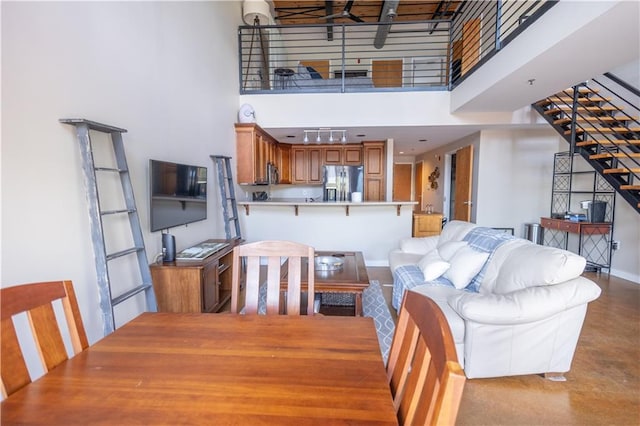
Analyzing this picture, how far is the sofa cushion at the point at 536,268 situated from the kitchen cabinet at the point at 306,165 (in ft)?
16.3

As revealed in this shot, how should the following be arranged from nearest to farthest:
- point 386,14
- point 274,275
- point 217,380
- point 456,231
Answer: point 217,380, point 274,275, point 456,231, point 386,14

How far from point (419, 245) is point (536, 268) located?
6.14 feet

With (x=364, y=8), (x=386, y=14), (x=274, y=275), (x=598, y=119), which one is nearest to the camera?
(x=274, y=275)

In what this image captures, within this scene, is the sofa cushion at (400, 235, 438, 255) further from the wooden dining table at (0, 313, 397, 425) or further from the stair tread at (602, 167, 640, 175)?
the wooden dining table at (0, 313, 397, 425)

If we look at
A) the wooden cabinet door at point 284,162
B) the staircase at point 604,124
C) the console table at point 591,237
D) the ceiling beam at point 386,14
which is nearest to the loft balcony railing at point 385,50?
the ceiling beam at point 386,14

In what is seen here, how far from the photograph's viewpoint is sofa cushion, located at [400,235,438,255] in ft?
12.5

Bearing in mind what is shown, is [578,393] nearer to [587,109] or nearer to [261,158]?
[587,109]

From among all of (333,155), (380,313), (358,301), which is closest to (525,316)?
(358,301)

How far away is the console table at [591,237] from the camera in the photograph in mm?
4285

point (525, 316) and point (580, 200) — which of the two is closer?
point (525, 316)

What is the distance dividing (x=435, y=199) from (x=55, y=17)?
7.49 metres

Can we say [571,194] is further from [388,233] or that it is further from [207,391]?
[207,391]

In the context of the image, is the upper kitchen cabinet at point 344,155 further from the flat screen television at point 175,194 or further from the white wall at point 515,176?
the flat screen television at point 175,194

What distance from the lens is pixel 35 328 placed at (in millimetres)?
916
